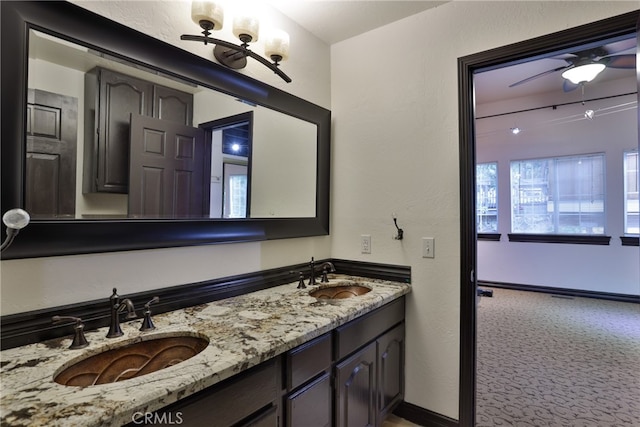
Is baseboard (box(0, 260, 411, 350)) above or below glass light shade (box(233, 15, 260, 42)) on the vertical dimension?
below

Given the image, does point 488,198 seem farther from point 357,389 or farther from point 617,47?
point 357,389

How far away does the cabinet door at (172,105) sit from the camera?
1527 mm

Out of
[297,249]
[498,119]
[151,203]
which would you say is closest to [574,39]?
[297,249]

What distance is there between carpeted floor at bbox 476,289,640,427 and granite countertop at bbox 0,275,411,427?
4.90ft

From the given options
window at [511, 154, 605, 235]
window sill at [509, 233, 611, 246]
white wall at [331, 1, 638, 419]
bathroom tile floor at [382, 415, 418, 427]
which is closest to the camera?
white wall at [331, 1, 638, 419]

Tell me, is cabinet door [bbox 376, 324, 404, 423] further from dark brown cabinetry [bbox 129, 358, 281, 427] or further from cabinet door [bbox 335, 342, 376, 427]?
dark brown cabinetry [bbox 129, 358, 281, 427]

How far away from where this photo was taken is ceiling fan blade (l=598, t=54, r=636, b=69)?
300 centimetres

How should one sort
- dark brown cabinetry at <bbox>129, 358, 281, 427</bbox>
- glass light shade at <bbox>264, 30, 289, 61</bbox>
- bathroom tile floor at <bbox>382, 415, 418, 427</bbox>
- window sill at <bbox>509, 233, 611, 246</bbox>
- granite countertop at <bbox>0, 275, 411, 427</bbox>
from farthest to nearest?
window sill at <bbox>509, 233, 611, 246</bbox> → bathroom tile floor at <bbox>382, 415, 418, 427</bbox> → glass light shade at <bbox>264, 30, 289, 61</bbox> → dark brown cabinetry at <bbox>129, 358, 281, 427</bbox> → granite countertop at <bbox>0, 275, 411, 427</bbox>

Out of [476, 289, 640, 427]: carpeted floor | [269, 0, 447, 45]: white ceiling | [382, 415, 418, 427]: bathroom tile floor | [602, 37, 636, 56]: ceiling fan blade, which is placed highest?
[602, 37, 636, 56]: ceiling fan blade

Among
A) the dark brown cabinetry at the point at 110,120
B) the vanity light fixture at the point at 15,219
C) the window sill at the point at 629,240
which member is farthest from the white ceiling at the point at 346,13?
the window sill at the point at 629,240

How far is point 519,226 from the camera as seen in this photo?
5.54 m

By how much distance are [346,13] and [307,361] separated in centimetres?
214

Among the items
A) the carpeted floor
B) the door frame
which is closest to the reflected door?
the door frame

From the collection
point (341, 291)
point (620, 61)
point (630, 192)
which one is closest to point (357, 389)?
point (341, 291)
